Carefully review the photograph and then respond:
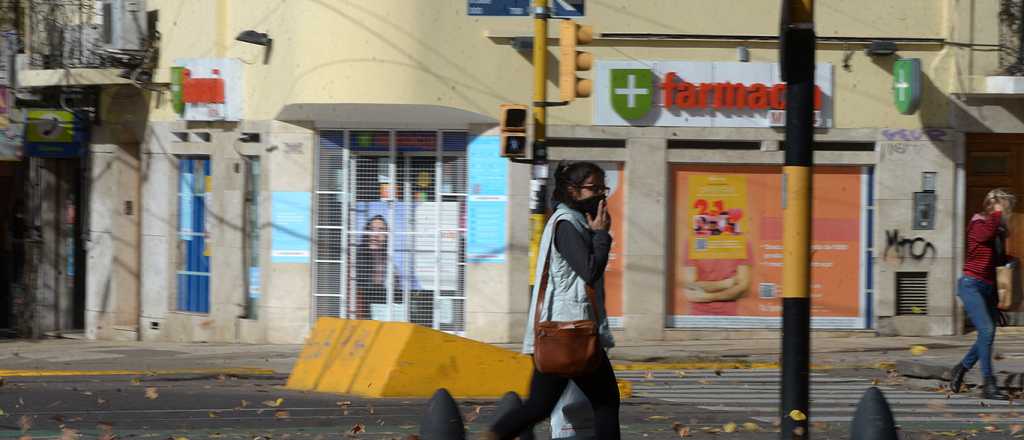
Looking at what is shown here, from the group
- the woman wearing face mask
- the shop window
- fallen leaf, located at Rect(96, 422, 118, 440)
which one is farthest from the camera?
the shop window

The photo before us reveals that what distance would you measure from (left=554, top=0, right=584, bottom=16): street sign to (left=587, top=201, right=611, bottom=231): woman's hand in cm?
1259

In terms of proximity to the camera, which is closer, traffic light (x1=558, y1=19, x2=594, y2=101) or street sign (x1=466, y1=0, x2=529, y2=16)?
traffic light (x1=558, y1=19, x2=594, y2=101)

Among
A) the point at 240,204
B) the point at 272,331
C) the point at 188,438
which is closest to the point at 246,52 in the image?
the point at 240,204

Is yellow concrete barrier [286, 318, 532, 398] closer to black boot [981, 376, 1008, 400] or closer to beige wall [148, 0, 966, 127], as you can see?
black boot [981, 376, 1008, 400]

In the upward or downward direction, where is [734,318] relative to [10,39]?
downward

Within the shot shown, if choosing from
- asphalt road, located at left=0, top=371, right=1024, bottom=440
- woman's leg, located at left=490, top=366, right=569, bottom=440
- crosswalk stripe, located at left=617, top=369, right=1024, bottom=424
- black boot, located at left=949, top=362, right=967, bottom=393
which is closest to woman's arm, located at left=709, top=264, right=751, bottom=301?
Answer: crosswalk stripe, located at left=617, top=369, right=1024, bottom=424

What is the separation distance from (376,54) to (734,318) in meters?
6.05

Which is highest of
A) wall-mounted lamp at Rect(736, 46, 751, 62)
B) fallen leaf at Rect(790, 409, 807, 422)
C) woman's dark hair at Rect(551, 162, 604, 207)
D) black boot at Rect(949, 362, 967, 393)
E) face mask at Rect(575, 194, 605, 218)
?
wall-mounted lamp at Rect(736, 46, 751, 62)

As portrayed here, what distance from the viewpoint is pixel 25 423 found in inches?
386

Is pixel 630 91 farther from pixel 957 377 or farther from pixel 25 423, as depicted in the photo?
pixel 25 423

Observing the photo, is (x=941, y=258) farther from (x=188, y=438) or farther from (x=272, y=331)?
(x=188, y=438)

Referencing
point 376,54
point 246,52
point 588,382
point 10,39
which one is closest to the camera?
point 588,382

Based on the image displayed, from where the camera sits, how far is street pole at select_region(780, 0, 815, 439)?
7.55 metres

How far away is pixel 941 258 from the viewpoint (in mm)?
19484
